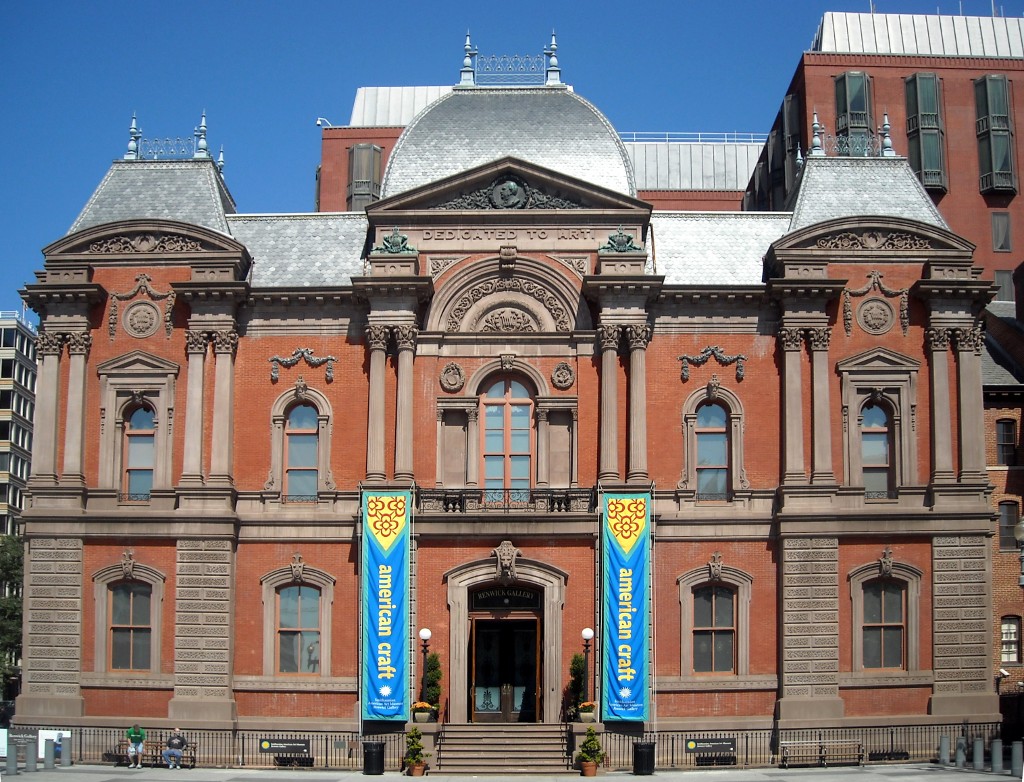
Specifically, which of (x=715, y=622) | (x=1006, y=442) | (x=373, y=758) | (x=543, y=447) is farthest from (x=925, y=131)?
(x=373, y=758)

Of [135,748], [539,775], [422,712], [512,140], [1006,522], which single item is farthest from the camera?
[1006,522]

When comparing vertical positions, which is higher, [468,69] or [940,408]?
[468,69]

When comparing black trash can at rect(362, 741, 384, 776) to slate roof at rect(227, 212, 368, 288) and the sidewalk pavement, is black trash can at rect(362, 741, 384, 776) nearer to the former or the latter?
the sidewalk pavement

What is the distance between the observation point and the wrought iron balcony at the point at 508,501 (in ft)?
132

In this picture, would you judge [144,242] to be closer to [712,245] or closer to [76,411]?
Answer: [76,411]

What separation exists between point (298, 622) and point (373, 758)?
5938 mm

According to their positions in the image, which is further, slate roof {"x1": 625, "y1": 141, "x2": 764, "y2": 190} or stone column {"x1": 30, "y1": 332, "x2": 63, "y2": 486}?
slate roof {"x1": 625, "y1": 141, "x2": 764, "y2": 190}

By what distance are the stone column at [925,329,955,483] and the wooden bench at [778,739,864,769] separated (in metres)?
8.04

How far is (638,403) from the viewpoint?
40.8 m

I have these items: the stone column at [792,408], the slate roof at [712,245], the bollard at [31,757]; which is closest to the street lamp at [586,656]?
the stone column at [792,408]

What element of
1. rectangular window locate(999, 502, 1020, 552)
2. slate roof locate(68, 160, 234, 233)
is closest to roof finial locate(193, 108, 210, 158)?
slate roof locate(68, 160, 234, 233)

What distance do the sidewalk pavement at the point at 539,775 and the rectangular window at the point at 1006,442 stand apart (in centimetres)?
1566

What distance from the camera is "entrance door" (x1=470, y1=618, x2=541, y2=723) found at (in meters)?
40.1

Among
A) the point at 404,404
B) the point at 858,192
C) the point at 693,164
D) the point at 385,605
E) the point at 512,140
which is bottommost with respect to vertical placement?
the point at 385,605
